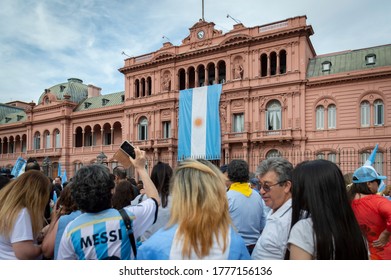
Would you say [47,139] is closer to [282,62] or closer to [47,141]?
[47,141]

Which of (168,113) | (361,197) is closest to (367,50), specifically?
(168,113)

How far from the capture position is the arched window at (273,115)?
25.1 metres

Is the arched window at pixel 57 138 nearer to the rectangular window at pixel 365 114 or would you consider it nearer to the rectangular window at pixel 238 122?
the rectangular window at pixel 238 122

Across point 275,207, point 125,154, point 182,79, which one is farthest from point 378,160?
point 125,154

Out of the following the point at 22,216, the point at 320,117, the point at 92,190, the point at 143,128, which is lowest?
the point at 22,216

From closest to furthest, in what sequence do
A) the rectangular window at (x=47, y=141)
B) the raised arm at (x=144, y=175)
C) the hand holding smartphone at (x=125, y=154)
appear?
the raised arm at (x=144, y=175) → the hand holding smartphone at (x=125, y=154) → the rectangular window at (x=47, y=141)

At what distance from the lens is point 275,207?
10.2ft

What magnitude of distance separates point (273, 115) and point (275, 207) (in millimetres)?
A: 22934

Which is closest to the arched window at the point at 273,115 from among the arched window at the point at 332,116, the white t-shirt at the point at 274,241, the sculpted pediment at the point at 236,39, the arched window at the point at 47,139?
the arched window at the point at 332,116

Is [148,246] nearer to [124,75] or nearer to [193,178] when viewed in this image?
[193,178]

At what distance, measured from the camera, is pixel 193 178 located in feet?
7.15

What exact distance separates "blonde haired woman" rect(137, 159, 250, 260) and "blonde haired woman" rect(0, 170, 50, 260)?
1.29 metres

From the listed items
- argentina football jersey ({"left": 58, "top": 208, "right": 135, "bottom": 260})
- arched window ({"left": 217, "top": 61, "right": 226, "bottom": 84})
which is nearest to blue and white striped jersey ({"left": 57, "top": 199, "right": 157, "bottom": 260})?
argentina football jersey ({"left": 58, "top": 208, "right": 135, "bottom": 260})

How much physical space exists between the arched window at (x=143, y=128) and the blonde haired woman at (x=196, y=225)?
2912 cm
